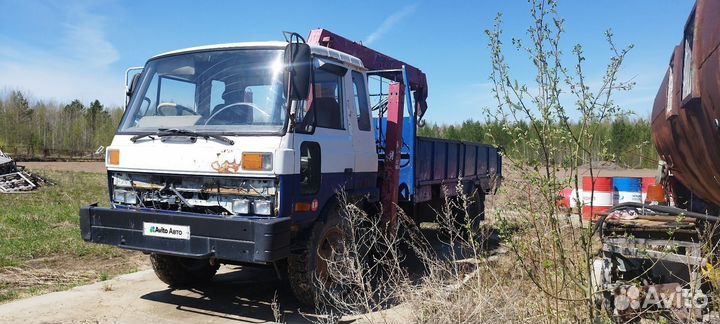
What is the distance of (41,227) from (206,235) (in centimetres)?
698

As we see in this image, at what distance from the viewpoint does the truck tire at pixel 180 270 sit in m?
5.79

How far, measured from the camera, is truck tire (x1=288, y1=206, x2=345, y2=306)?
4859mm

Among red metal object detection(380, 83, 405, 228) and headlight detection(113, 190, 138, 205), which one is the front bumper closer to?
headlight detection(113, 190, 138, 205)

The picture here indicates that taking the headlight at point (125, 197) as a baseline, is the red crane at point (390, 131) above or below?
above

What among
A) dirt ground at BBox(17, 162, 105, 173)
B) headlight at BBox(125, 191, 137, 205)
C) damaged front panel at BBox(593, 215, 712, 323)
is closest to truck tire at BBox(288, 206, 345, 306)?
headlight at BBox(125, 191, 137, 205)

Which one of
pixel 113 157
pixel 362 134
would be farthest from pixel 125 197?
pixel 362 134

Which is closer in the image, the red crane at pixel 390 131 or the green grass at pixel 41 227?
the red crane at pixel 390 131

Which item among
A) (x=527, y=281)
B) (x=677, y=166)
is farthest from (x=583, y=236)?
(x=677, y=166)

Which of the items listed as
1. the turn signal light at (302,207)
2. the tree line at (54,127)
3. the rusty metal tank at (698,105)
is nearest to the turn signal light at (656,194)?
the rusty metal tank at (698,105)

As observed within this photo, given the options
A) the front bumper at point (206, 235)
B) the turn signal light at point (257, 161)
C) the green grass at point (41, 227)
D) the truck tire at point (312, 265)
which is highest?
the turn signal light at point (257, 161)

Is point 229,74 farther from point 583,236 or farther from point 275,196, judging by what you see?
point 583,236

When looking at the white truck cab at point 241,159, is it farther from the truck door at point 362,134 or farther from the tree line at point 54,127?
the tree line at point 54,127

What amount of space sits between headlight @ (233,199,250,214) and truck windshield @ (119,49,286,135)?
586mm

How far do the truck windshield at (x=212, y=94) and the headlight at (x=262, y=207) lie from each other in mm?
596
